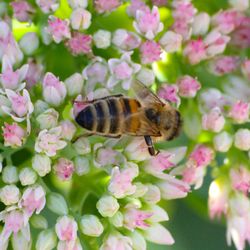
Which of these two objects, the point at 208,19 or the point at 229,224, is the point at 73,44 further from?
the point at 229,224

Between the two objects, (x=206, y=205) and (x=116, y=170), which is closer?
(x=116, y=170)

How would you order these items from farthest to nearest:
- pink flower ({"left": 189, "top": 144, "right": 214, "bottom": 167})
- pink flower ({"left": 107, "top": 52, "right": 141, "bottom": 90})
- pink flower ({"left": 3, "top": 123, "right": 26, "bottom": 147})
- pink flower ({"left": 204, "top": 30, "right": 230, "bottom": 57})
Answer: pink flower ({"left": 204, "top": 30, "right": 230, "bottom": 57})
pink flower ({"left": 189, "top": 144, "right": 214, "bottom": 167})
pink flower ({"left": 107, "top": 52, "right": 141, "bottom": 90})
pink flower ({"left": 3, "top": 123, "right": 26, "bottom": 147})

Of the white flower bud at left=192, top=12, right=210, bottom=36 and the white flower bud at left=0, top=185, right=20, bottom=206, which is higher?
the white flower bud at left=192, top=12, right=210, bottom=36

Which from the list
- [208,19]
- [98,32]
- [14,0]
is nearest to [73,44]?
[98,32]

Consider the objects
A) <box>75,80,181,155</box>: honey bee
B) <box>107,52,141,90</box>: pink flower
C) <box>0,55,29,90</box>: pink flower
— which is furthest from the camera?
<box>107,52,141,90</box>: pink flower

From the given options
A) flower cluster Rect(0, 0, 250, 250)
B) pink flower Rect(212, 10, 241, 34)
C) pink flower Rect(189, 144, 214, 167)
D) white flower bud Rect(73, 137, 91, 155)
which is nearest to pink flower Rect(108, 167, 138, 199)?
flower cluster Rect(0, 0, 250, 250)

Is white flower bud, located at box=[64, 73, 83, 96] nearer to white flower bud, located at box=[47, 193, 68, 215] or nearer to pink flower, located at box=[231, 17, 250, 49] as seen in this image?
white flower bud, located at box=[47, 193, 68, 215]

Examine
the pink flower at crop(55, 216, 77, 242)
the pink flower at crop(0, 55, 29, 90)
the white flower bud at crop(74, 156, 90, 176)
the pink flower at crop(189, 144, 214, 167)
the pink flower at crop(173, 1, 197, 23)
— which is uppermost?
the pink flower at crop(173, 1, 197, 23)
